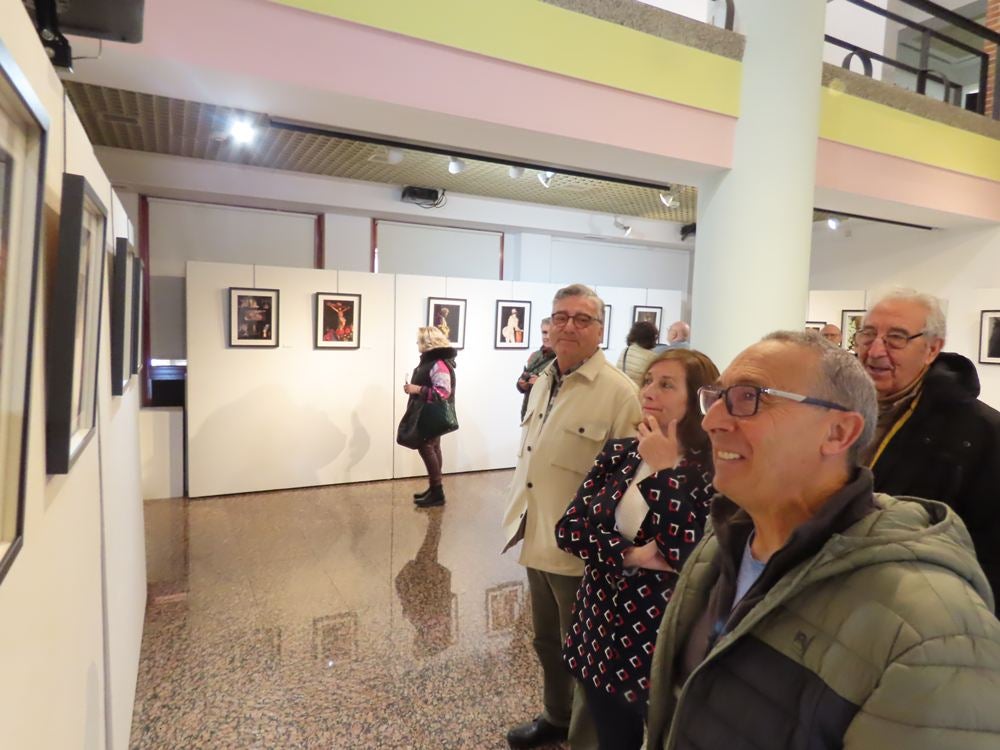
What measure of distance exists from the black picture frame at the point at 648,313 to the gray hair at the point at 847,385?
7.14 metres

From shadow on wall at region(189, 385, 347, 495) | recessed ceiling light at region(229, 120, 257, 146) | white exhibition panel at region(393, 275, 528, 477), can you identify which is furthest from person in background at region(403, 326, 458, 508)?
recessed ceiling light at region(229, 120, 257, 146)

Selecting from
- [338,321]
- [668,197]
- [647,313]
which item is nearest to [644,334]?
[668,197]

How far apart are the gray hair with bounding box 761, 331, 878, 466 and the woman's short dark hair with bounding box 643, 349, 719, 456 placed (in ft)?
2.44

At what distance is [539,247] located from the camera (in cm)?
832

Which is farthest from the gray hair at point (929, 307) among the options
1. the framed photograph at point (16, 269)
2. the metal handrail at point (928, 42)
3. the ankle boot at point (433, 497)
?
the ankle boot at point (433, 497)

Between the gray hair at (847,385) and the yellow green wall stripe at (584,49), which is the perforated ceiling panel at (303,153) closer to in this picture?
the yellow green wall stripe at (584,49)

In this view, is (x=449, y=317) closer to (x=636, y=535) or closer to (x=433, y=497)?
(x=433, y=497)

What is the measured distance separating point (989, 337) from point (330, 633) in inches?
258

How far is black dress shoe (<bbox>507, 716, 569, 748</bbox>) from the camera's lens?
2.48 meters

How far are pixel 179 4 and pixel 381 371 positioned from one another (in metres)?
4.43

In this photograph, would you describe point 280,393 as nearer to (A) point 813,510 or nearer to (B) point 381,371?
(B) point 381,371

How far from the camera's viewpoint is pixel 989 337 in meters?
5.80

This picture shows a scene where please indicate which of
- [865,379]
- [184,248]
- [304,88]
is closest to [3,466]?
[865,379]

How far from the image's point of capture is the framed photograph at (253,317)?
5.91 meters
